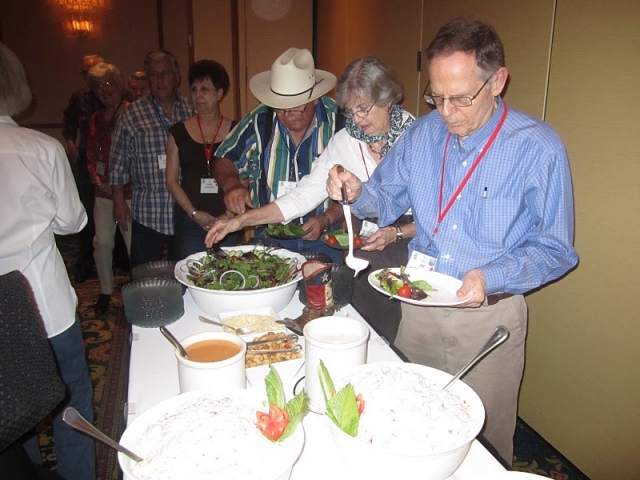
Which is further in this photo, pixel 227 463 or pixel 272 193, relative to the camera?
pixel 272 193

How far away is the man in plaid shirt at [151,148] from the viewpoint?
307 centimetres

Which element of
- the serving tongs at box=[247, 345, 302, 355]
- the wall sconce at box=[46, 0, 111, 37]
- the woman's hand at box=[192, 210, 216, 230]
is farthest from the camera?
the wall sconce at box=[46, 0, 111, 37]

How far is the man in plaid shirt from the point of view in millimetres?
3068

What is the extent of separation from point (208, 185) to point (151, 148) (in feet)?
1.55

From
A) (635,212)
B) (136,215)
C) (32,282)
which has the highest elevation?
(635,212)

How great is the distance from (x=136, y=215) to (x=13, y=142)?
5.19 feet

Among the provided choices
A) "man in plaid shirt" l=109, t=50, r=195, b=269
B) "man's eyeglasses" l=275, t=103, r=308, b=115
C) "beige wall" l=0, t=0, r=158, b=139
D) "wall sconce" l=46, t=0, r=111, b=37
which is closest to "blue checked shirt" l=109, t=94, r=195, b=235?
"man in plaid shirt" l=109, t=50, r=195, b=269

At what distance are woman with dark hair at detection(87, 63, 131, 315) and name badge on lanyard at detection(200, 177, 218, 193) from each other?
0.82m

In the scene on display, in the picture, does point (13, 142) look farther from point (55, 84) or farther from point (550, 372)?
point (55, 84)

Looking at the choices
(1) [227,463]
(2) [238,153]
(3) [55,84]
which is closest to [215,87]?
(2) [238,153]

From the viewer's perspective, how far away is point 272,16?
15.8ft

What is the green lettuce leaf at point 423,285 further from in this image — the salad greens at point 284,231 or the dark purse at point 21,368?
the dark purse at point 21,368

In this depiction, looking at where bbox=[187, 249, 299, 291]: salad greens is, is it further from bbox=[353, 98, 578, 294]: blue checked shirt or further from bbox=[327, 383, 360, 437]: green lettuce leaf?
bbox=[327, 383, 360, 437]: green lettuce leaf

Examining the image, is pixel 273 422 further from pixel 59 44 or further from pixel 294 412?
pixel 59 44
